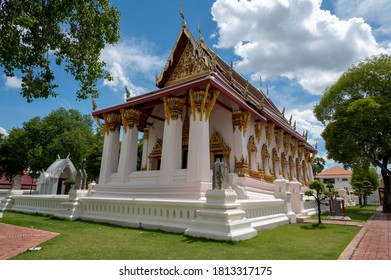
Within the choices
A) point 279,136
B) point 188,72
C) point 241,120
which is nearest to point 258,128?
point 241,120

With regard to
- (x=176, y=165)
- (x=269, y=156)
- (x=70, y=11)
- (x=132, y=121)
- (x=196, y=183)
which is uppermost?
(x=70, y=11)

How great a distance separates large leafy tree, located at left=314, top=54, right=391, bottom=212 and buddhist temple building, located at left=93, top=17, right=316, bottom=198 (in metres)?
3.55

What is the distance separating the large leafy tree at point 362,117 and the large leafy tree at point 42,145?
1887 cm

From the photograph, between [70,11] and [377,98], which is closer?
[70,11]

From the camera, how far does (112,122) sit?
1160cm

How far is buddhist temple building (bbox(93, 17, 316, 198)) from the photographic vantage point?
8.61 metres

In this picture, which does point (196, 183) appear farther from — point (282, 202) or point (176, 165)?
point (282, 202)

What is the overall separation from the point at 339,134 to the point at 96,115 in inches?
509

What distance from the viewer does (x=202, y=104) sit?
8703 mm

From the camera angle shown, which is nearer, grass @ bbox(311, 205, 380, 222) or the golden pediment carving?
grass @ bbox(311, 205, 380, 222)

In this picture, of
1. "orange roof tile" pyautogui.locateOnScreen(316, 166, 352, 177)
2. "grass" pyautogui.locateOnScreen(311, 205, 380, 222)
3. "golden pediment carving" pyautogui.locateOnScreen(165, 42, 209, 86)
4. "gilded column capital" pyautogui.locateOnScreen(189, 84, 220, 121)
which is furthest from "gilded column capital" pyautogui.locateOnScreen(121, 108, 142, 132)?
"orange roof tile" pyautogui.locateOnScreen(316, 166, 352, 177)

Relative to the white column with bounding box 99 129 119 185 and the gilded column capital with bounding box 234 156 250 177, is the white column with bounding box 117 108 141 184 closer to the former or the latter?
the white column with bounding box 99 129 119 185

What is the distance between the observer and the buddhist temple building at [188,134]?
8.61 meters
